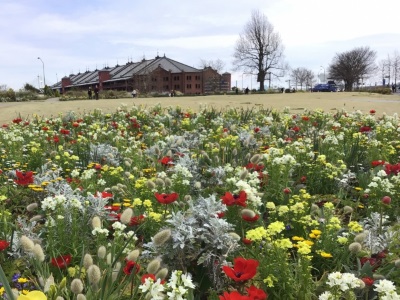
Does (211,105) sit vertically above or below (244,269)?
above

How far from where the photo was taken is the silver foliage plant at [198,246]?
7.13 feet

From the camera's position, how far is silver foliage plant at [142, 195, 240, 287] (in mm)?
2174

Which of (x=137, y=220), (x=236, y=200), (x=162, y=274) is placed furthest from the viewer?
(x=137, y=220)

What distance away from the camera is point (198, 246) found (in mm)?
2289

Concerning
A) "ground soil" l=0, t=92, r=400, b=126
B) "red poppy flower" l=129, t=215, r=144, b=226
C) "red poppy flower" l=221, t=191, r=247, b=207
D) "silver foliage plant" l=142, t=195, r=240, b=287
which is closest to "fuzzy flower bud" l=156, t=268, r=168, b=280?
"silver foliage plant" l=142, t=195, r=240, b=287

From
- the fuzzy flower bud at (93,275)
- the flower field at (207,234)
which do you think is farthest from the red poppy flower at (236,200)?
the fuzzy flower bud at (93,275)

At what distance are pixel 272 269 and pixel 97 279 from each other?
3.13 feet

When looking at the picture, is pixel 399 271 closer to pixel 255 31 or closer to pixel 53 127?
pixel 53 127

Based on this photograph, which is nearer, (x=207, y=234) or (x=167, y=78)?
(x=207, y=234)

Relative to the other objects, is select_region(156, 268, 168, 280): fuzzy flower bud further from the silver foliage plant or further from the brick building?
the brick building

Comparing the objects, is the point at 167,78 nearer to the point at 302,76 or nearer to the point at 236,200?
the point at 302,76

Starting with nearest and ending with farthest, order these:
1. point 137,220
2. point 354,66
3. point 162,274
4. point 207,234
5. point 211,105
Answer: point 162,274
point 207,234
point 137,220
point 211,105
point 354,66

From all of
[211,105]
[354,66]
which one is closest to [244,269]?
[211,105]

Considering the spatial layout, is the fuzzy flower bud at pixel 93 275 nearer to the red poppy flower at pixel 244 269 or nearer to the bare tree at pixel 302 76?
the red poppy flower at pixel 244 269
